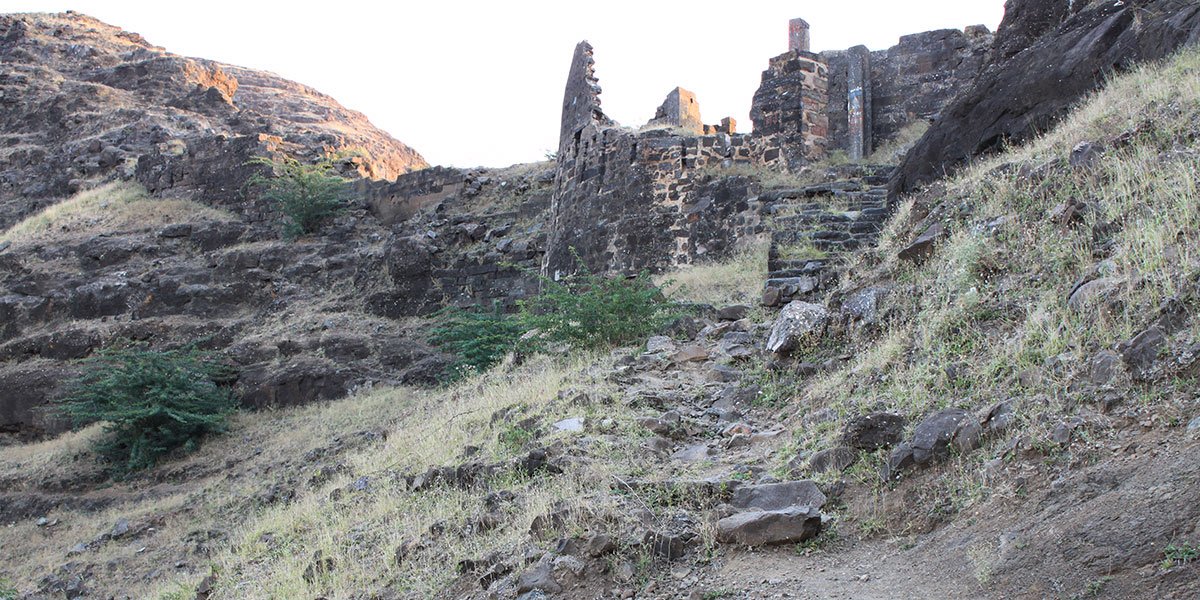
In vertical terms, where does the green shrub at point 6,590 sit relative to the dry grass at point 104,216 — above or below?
below

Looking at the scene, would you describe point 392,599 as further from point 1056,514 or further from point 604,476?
point 1056,514

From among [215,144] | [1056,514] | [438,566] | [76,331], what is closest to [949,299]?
[1056,514]

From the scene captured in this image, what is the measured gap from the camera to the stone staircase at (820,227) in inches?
359

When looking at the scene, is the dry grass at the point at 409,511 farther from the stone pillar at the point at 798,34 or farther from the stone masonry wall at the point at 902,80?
the stone pillar at the point at 798,34

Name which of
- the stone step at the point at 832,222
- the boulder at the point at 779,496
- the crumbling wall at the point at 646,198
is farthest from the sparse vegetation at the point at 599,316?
the boulder at the point at 779,496

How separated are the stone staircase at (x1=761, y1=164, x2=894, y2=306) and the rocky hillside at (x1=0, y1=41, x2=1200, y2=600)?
20 cm

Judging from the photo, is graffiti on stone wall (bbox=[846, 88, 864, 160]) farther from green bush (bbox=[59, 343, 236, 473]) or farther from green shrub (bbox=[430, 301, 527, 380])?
green bush (bbox=[59, 343, 236, 473])

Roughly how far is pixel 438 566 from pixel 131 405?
10.1 m

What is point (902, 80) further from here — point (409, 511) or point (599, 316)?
point (409, 511)

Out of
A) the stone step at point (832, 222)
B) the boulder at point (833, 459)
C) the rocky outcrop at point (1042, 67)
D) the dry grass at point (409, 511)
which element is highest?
the rocky outcrop at point (1042, 67)

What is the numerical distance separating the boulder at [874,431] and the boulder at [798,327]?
6.65 ft

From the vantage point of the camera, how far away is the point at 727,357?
8.04 m

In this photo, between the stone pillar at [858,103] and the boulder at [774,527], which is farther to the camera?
the stone pillar at [858,103]

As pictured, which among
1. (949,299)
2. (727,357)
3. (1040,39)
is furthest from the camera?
(1040,39)
